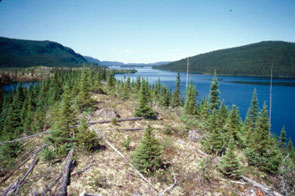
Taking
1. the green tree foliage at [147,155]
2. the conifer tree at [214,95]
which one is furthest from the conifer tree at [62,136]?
the conifer tree at [214,95]

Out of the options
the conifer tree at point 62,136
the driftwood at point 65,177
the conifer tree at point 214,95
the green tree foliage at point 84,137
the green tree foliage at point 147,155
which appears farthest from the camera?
the conifer tree at point 214,95

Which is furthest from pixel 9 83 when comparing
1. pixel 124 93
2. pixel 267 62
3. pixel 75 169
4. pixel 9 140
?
pixel 267 62

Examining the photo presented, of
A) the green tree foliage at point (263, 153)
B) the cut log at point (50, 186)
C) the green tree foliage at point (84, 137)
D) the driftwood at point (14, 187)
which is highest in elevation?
the green tree foliage at point (84, 137)

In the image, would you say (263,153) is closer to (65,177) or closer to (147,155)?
(147,155)

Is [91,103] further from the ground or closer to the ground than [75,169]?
further from the ground

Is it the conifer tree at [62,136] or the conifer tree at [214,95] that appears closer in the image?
the conifer tree at [62,136]

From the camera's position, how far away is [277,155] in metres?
15.0

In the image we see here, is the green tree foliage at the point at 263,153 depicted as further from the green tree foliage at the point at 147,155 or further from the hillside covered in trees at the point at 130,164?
the green tree foliage at the point at 147,155

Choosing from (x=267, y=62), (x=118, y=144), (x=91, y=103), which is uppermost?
(x=267, y=62)

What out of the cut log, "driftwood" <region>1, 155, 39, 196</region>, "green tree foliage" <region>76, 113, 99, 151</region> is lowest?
"driftwood" <region>1, 155, 39, 196</region>

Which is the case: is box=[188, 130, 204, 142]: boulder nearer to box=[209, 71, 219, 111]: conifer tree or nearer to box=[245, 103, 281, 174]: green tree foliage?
box=[245, 103, 281, 174]: green tree foliage

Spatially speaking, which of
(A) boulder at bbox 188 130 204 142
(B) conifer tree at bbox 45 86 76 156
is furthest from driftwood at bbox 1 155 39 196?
(A) boulder at bbox 188 130 204 142

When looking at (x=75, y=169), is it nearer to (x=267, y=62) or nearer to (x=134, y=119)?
(x=134, y=119)

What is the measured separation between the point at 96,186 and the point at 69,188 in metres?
1.21
